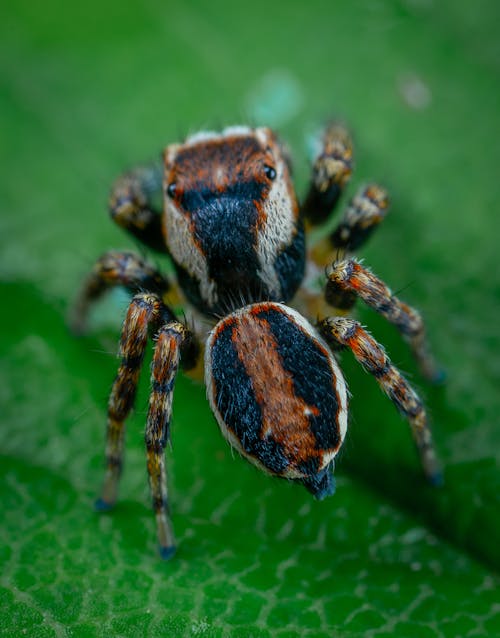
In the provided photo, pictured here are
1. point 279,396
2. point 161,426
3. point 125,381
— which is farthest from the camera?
point 125,381

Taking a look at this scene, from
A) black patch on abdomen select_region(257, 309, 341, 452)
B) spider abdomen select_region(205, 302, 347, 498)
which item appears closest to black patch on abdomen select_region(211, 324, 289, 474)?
spider abdomen select_region(205, 302, 347, 498)

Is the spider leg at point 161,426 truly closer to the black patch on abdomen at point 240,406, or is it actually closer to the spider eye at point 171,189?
the black patch on abdomen at point 240,406

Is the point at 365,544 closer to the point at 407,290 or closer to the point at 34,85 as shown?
the point at 407,290

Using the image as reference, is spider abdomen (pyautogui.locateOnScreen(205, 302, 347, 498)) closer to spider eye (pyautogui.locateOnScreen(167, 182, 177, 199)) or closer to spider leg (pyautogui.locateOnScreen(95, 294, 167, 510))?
spider leg (pyautogui.locateOnScreen(95, 294, 167, 510))

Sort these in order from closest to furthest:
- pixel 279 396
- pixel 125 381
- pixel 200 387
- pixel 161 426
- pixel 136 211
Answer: pixel 279 396
pixel 161 426
pixel 125 381
pixel 200 387
pixel 136 211

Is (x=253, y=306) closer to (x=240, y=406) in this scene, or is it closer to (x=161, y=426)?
(x=240, y=406)

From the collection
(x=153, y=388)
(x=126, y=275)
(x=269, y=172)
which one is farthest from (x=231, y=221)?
(x=153, y=388)

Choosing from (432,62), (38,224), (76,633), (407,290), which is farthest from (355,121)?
(76,633)
